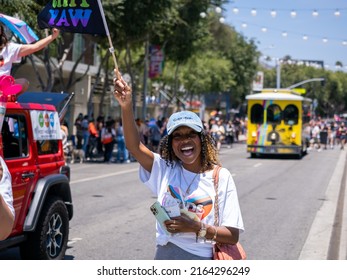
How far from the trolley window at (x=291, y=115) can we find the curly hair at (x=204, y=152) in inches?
1013

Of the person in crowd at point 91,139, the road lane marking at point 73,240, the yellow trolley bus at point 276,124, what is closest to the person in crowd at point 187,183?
the road lane marking at point 73,240

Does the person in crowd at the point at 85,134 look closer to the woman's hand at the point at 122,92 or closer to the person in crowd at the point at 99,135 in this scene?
the person in crowd at the point at 99,135

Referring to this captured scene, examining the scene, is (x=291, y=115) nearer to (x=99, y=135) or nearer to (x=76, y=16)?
(x=99, y=135)

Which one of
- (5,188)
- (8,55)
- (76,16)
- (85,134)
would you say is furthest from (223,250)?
(85,134)

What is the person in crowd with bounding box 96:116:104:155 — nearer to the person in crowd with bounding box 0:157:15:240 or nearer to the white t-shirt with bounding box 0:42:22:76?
the white t-shirt with bounding box 0:42:22:76

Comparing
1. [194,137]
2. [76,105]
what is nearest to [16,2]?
[194,137]

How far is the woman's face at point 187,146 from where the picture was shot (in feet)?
11.2

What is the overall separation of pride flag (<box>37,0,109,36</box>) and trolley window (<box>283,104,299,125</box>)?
25.2m

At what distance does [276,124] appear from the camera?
28.9 metres

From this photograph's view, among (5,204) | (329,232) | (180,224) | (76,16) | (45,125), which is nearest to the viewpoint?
(5,204)

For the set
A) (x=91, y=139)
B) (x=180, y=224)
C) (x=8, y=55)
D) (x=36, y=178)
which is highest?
(x=8, y=55)

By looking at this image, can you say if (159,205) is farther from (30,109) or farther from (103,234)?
(103,234)

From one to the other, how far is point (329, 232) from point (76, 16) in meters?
7.09

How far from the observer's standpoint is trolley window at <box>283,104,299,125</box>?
28819 millimetres
